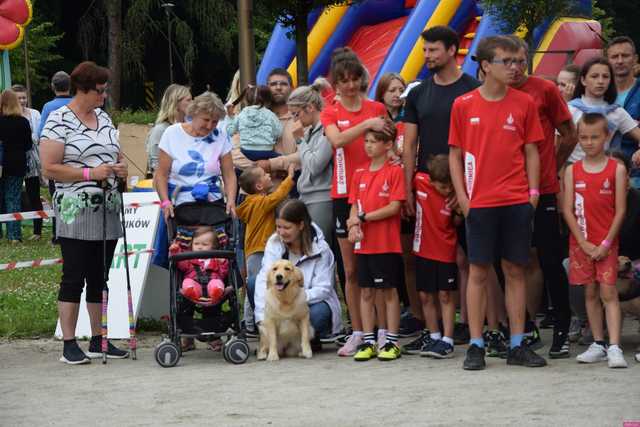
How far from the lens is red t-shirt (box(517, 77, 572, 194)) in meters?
8.12

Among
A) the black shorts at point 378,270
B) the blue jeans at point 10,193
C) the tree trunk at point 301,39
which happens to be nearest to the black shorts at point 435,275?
the black shorts at point 378,270

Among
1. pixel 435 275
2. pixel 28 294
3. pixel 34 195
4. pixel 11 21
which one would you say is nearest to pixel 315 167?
pixel 435 275

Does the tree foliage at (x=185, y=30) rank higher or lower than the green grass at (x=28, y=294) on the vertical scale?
higher

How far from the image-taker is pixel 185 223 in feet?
29.6

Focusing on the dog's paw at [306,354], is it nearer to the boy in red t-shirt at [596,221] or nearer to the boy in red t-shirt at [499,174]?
the boy in red t-shirt at [499,174]

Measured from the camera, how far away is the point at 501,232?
786 cm

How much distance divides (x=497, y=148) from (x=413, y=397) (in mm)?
1749

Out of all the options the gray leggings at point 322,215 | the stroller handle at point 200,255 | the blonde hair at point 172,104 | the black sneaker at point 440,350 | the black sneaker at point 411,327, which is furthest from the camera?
the blonde hair at point 172,104

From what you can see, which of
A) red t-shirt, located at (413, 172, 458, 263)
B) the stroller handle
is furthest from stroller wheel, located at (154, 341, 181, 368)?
red t-shirt, located at (413, 172, 458, 263)

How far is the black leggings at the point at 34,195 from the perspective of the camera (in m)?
16.8

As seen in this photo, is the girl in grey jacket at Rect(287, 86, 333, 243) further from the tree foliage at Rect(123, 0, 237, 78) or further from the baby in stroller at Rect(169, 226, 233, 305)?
the tree foliage at Rect(123, 0, 237, 78)

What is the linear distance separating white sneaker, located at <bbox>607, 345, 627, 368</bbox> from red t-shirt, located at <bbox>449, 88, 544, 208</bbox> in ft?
3.53

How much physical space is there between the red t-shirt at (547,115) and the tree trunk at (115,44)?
97.8 ft

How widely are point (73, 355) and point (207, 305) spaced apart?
3.22ft
